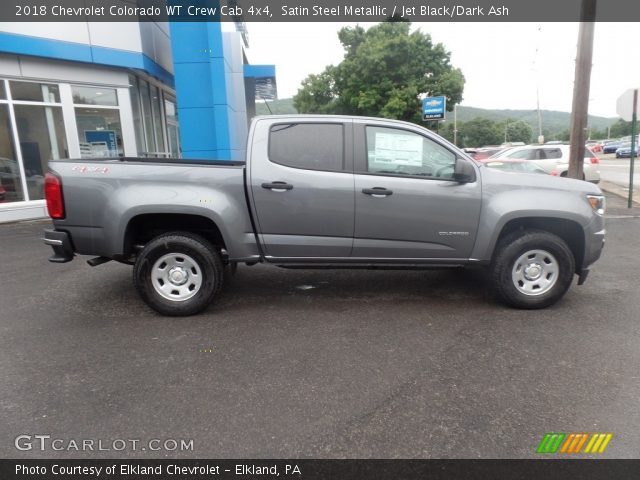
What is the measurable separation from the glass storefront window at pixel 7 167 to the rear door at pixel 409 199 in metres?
9.48

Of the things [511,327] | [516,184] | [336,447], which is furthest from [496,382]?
[516,184]

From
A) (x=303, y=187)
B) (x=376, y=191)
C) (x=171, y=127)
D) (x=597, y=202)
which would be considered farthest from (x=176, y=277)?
(x=171, y=127)

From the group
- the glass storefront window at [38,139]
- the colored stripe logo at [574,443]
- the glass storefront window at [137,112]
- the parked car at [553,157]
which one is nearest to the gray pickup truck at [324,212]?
the colored stripe logo at [574,443]

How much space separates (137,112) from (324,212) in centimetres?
1135

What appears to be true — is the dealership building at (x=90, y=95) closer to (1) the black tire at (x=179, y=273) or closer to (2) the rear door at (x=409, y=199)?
(1) the black tire at (x=179, y=273)

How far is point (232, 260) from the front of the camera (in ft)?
14.5

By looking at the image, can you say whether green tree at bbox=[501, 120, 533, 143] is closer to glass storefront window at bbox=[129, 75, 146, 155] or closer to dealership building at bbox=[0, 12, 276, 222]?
glass storefront window at bbox=[129, 75, 146, 155]

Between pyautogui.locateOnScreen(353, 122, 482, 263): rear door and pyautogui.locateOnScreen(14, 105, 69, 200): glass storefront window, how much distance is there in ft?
31.3

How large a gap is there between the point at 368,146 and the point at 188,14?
8898mm

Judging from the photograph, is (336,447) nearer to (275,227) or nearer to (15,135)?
(275,227)

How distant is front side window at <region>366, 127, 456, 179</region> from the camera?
440 cm

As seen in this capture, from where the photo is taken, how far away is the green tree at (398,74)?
3048cm
